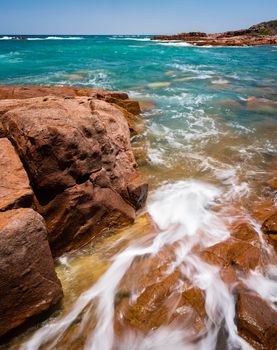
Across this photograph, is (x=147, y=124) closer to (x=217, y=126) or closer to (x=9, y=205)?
(x=217, y=126)

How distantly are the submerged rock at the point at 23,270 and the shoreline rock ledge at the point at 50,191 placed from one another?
11mm

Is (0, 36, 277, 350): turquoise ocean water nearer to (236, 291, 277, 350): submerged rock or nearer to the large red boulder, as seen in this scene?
(236, 291, 277, 350): submerged rock

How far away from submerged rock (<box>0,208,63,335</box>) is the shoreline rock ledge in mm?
11

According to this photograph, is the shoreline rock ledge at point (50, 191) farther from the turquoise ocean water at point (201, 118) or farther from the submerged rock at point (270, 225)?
the submerged rock at point (270, 225)

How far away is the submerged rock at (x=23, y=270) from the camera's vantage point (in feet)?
10.3

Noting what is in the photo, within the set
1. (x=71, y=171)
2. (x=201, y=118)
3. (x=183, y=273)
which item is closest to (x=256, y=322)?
(x=183, y=273)

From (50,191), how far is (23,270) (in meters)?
1.49

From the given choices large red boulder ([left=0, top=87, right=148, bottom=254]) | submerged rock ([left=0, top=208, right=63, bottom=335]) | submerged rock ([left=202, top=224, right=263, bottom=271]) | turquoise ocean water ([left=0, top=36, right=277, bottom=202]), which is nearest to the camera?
submerged rock ([left=0, top=208, right=63, bottom=335])

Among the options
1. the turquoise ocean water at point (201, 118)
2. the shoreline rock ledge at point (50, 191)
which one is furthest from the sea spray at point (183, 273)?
the turquoise ocean water at point (201, 118)

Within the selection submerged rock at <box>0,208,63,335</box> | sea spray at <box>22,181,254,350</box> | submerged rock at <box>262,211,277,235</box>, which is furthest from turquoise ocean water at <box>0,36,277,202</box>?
submerged rock at <box>0,208,63,335</box>

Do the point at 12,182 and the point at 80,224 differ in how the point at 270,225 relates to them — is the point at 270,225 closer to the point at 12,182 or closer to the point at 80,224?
the point at 80,224

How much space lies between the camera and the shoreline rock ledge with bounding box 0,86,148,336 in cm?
327

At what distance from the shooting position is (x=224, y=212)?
18.6 feet

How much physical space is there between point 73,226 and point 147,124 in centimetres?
678
